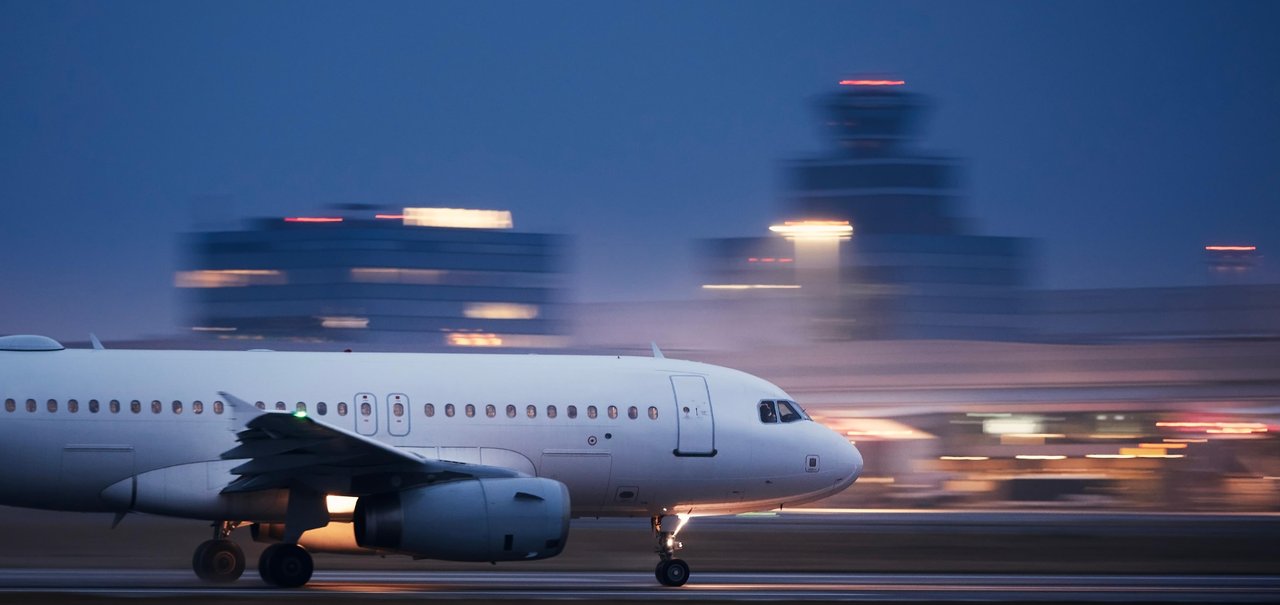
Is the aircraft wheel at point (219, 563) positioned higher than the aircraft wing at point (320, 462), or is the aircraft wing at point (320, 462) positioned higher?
the aircraft wing at point (320, 462)

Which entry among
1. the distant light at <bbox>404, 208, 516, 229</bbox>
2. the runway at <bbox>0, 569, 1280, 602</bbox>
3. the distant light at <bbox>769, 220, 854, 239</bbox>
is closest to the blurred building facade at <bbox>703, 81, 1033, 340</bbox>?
the distant light at <bbox>769, 220, 854, 239</bbox>

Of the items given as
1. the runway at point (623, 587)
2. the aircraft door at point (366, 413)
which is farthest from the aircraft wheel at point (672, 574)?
the aircraft door at point (366, 413)

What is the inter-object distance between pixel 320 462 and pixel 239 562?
2222 mm

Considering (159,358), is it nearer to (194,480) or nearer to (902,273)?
(194,480)

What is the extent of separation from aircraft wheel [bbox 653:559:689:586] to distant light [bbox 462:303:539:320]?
332ft

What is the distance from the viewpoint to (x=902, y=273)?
4601 inches

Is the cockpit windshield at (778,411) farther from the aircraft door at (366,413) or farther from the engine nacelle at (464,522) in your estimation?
the aircraft door at (366,413)

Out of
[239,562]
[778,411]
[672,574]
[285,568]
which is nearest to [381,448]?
[285,568]

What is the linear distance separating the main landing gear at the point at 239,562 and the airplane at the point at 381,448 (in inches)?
0.9

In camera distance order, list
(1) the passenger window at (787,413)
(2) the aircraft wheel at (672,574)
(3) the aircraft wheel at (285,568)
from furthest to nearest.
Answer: (1) the passenger window at (787,413) < (2) the aircraft wheel at (672,574) < (3) the aircraft wheel at (285,568)

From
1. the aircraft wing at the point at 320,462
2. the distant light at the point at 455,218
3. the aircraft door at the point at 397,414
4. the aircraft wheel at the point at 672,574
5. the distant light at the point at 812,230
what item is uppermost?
the distant light at the point at 455,218

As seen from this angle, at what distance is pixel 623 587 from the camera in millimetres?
19062

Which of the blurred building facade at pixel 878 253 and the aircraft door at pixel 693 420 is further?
the blurred building facade at pixel 878 253

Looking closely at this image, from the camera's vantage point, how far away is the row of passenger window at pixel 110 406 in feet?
58.3
